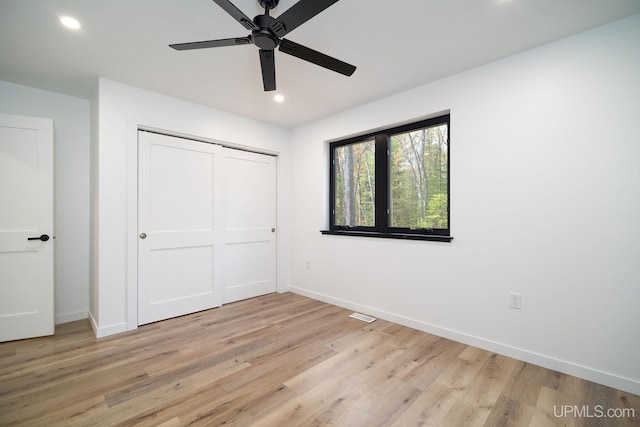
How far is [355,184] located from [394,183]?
58 cm

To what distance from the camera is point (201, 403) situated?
5.68ft

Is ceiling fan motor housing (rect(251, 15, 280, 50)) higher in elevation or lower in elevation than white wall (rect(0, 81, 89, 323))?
higher

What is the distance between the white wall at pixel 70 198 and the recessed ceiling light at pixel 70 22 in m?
1.56

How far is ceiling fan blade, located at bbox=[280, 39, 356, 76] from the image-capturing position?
1.70m

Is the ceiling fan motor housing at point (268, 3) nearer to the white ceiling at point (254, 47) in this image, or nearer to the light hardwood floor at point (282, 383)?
the white ceiling at point (254, 47)

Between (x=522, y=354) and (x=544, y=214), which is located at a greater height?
(x=544, y=214)

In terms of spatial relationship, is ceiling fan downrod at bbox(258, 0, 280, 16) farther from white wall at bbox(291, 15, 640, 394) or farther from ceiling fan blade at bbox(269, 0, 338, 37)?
white wall at bbox(291, 15, 640, 394)

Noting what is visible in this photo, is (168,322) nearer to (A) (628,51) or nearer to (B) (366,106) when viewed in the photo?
(B) (366,106)

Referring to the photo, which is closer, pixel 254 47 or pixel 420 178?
pixel 254 47

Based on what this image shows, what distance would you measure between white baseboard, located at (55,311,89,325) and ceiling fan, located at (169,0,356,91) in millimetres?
3250

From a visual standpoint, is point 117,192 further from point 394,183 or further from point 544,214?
point 544,214

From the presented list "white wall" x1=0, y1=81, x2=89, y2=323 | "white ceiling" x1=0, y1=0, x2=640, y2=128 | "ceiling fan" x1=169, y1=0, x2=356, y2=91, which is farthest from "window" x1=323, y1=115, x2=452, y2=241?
"white wall" x1=0, y1=81, x2=89, y2=323

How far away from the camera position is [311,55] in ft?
5.85

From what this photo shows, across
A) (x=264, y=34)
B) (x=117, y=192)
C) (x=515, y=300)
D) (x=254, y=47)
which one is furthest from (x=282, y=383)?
(x=254, y=47)
